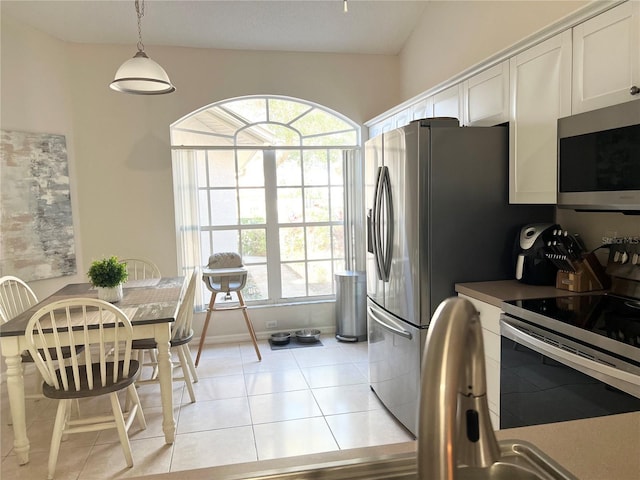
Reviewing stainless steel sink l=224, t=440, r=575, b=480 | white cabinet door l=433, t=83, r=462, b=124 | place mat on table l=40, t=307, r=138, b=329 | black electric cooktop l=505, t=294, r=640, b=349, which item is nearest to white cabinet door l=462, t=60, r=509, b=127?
white cabinet door l=433, t=83, r=462, b=124

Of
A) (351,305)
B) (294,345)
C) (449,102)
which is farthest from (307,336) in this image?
(449,102)

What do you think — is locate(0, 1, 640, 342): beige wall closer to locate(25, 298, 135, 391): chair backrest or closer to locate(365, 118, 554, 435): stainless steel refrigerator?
locate(365, 118, 554, 435): stainless steel refrigerator

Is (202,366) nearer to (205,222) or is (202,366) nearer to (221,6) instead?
(205,222)

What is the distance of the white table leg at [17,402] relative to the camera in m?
2.44

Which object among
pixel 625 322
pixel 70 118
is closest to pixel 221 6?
pixel 70 118

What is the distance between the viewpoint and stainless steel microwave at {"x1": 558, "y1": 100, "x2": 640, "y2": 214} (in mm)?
1800

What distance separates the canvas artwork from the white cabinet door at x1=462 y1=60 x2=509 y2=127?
3.47m

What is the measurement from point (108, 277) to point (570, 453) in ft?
9.08

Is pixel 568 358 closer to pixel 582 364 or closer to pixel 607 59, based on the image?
pixel 582 364

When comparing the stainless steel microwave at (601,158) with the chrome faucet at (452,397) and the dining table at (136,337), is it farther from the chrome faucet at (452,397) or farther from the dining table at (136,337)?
the dining table at (136,337)

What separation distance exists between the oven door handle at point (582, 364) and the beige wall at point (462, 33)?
1715 mm

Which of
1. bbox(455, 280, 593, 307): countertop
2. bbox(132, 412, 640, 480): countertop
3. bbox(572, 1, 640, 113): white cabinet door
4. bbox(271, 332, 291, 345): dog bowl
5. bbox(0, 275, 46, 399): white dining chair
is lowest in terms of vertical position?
bbox(271, 332, 291, 345): dog bowl

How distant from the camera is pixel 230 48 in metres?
4.36

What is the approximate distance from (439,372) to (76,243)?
14.5ft
